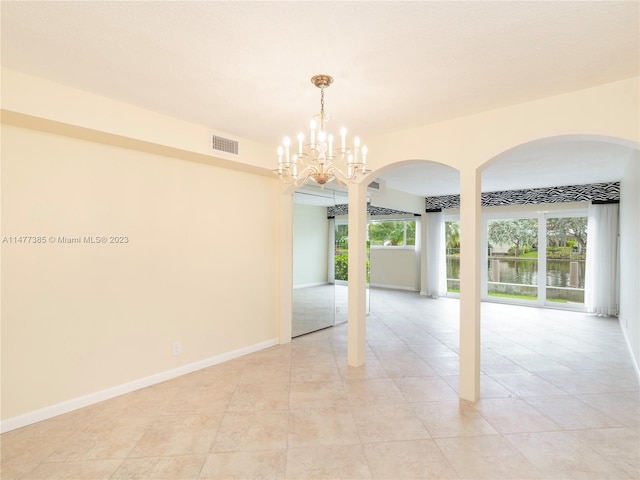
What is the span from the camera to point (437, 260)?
840 cm

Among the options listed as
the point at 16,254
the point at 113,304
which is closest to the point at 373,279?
the point at 113,304

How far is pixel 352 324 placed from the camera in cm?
368

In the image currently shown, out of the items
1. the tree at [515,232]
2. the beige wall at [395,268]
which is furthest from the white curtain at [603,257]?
the beige wall at [395,268]

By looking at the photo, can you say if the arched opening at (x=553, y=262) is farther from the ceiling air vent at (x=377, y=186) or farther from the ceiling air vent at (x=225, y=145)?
the ceiling air vent at (x=225, y=145)

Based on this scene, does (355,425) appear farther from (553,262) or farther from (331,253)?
(553,262)

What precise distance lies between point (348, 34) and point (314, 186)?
310 cm

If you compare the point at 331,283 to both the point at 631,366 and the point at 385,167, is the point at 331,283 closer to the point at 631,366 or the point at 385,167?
the point at 385,167

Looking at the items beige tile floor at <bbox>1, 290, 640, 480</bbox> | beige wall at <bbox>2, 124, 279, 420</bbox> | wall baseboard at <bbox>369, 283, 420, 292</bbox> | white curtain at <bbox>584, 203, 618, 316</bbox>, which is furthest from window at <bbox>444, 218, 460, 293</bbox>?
beige wall at <bbox>2, 124, 279, 420</bbox>

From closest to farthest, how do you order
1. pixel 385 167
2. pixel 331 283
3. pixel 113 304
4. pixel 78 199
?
pixel 78 199 → pixel 113 304 → pixel 385 167 → pixel 331 283

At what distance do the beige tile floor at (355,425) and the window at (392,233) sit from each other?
5.50 metres

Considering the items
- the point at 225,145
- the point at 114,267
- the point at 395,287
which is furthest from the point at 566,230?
the point at 114,267

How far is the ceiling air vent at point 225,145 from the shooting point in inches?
134

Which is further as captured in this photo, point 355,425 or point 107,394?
point 107,394

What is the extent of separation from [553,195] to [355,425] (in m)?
6.67
